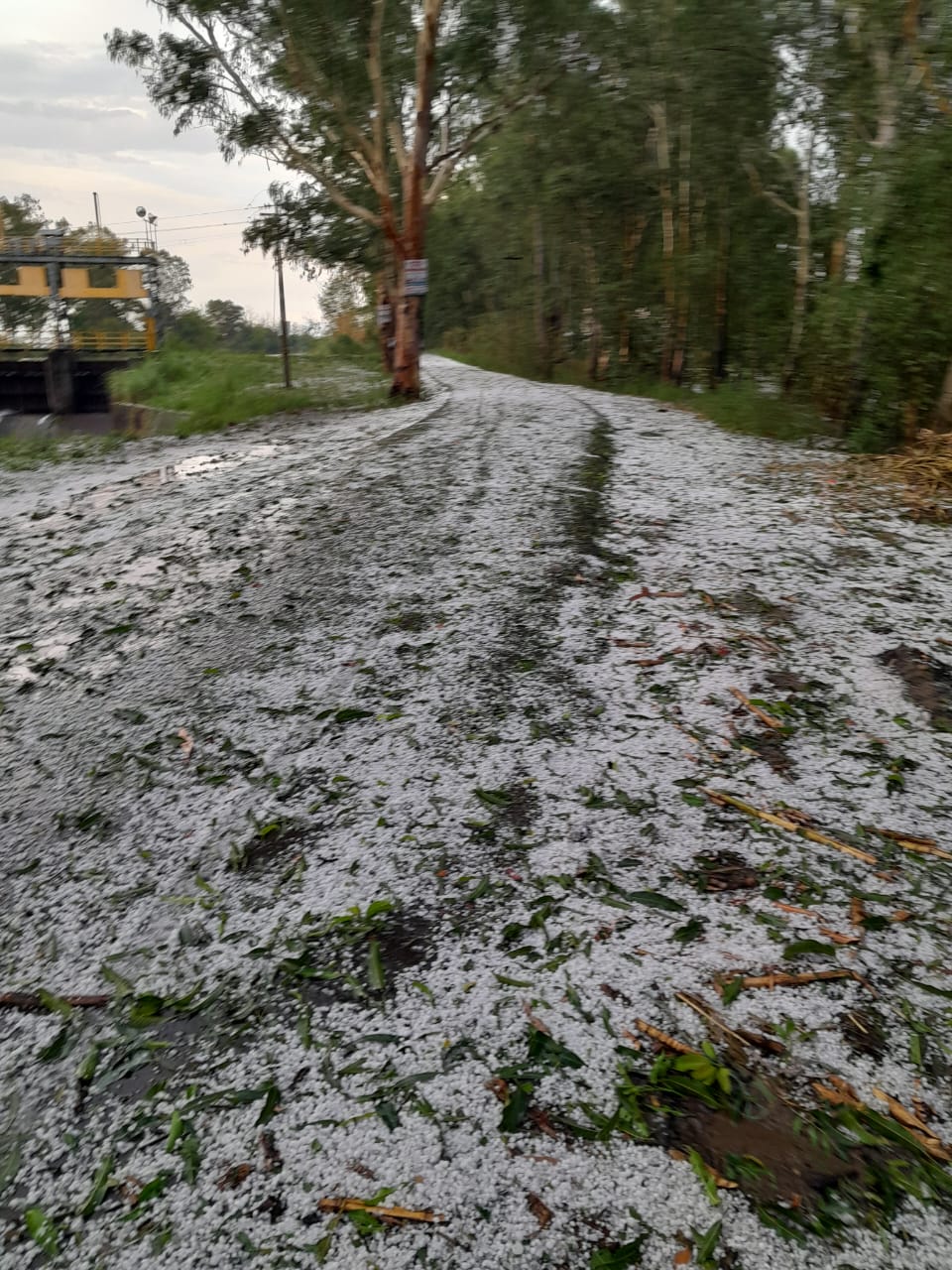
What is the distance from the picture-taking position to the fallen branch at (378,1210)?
154 centimetres

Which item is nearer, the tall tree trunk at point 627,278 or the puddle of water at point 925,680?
the puddle of water at point 925,680

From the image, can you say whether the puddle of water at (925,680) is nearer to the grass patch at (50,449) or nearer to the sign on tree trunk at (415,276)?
the grass patch at (50,449)

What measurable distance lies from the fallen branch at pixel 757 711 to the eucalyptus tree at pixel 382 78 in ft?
34.7

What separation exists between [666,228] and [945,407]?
9.27m

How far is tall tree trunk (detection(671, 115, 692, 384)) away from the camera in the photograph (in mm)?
13797

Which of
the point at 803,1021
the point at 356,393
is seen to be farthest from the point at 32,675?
the point at 356,393

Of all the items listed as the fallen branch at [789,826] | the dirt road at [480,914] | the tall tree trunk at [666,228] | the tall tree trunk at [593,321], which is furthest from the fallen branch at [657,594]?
A: the tall tree trunk at [593,321]

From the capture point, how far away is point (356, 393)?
51.5 ft

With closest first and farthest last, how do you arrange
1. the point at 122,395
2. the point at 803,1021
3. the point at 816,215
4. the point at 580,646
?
1. the point at 803,1021
2. the point at 580,646
3. the point at 816,215
4. the point at 122,395

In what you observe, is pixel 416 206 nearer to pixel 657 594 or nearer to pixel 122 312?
pixel 657 594

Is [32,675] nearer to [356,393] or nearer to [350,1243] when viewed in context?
[350,1243]

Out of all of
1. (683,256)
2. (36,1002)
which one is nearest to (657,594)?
(36,1002)

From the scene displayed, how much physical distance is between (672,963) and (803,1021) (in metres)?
0.31

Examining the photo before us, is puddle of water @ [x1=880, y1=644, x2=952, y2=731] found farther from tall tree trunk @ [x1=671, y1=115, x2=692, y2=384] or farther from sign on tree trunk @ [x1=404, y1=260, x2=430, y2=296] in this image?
tall tree trunk @ [x1=671, y1=115, x2=692, y2=384]
